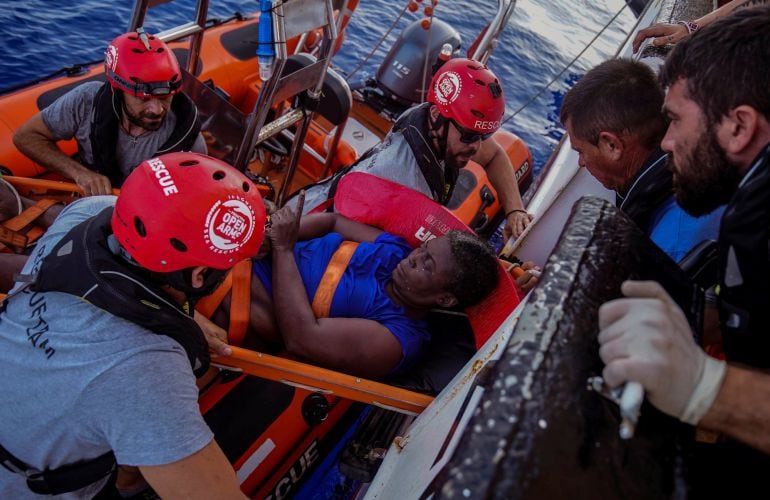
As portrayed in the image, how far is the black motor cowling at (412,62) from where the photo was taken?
5.76 metres

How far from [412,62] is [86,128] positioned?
354 cm

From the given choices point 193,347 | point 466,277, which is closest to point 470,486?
point 193,347

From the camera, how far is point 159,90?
123 inches

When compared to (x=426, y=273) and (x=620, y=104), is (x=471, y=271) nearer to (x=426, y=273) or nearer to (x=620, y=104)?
(x=426, y=273)

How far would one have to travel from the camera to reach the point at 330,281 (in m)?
2.65

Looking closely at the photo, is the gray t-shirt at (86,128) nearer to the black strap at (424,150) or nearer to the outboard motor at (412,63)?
the black strap at (424,150)

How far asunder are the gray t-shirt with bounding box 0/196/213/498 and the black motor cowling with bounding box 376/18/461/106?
4.65m

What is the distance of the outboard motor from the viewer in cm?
576

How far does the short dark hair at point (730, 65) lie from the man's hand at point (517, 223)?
2.52 metres

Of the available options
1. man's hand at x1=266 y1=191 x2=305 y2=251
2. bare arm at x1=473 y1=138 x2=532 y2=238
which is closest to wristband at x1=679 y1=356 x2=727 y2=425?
man's hand at x1=266 y1=191 x2=305 y2=251

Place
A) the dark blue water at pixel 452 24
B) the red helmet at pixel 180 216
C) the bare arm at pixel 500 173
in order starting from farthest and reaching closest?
1. the dark blue water at pixel 452 24
2. the bare arm at pixel 500 173
3. the red helmet at pixel 180 216

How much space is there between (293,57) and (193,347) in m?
2.78

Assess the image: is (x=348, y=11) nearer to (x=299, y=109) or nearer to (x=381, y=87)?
(x=381, y=87)

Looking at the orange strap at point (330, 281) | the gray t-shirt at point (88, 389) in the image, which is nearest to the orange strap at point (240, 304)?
the orange strap at point (330, 281)
